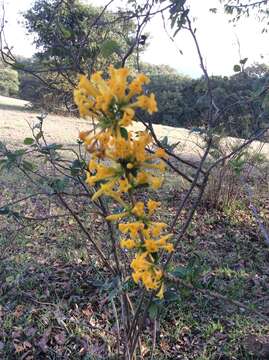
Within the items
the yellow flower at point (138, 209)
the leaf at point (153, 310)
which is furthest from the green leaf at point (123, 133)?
the leaf at point (153, 310)

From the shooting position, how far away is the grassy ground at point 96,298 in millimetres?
2195

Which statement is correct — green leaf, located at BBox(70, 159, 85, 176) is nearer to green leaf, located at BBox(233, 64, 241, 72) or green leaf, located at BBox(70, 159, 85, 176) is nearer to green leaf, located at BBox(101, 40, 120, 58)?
green leaf, located at BBox(101, 40, 120, 58)

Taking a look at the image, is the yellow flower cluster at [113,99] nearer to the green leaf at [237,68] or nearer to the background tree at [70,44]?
the background tree at [70,44]

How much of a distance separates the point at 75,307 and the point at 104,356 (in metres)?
0.47

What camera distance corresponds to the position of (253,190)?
4828 mm

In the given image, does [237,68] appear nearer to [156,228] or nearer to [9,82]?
[156,228]

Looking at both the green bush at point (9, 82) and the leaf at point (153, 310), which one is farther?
the green bush at point (9, 82)

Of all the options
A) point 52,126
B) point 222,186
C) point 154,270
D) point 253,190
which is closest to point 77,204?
point 222,186

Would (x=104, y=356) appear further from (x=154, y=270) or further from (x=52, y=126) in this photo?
(x=52, y=126)

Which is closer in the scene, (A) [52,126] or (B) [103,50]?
(B) [103,50]

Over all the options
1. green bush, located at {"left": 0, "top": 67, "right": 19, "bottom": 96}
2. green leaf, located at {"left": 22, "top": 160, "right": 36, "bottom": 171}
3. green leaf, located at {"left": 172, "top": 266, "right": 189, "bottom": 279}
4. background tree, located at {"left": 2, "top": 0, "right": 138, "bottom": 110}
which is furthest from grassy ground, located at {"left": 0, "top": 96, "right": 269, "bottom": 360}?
green bush, located at {"left": 0, "top": 67, "right": 19, "bottom": 96}

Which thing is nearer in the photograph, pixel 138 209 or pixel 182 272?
pixel 138 209

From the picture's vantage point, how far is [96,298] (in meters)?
2.61

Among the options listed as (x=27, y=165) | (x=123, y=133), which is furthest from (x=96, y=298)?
(x=123, y=133)
